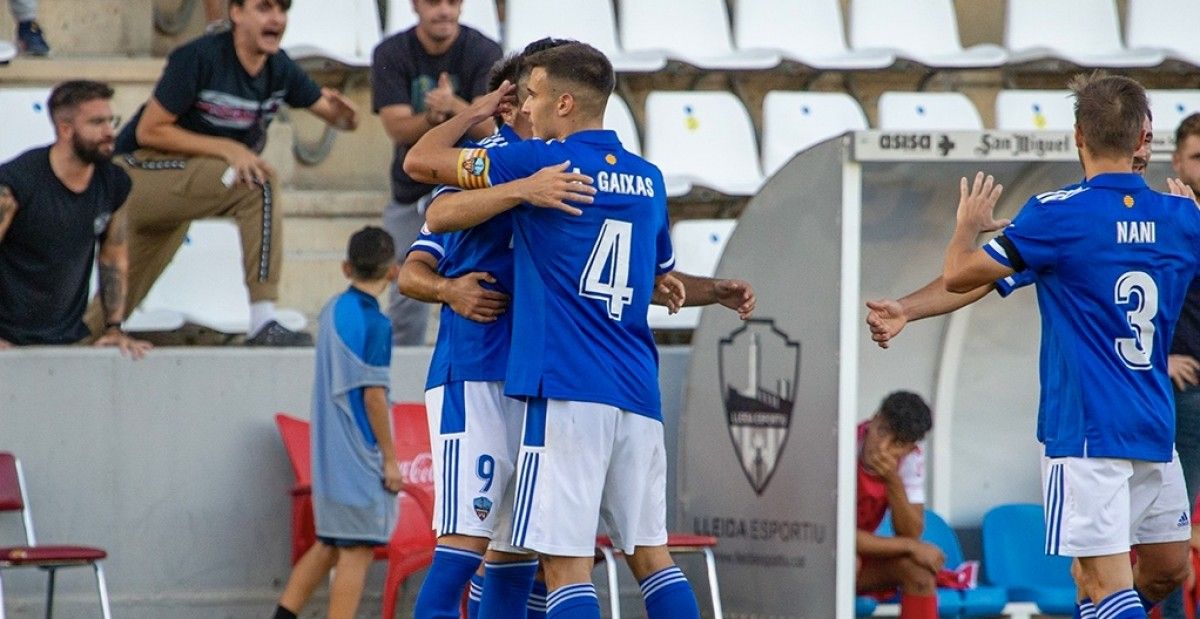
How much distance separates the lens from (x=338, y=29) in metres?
10.7

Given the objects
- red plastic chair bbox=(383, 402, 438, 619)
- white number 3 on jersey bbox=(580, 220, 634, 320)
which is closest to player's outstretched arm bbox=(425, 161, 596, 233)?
white number 3 on jersey bbox=(580, 220, 634, 320)

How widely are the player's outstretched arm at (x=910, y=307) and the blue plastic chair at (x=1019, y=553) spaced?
3.20m

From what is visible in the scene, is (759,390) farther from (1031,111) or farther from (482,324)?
(1031,111)

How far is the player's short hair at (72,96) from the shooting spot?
8359 mm

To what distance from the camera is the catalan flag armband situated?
5441mm

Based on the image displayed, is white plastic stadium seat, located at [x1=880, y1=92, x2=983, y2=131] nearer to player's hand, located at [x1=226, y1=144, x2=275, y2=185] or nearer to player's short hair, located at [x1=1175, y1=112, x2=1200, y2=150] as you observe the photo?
player's short hair, located at [x1=1175, y1=112, x2=1200, y2=150]

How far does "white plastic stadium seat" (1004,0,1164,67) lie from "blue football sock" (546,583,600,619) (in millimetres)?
7095

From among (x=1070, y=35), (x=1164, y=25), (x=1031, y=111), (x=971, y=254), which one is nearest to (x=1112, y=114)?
(x=971, y=254)

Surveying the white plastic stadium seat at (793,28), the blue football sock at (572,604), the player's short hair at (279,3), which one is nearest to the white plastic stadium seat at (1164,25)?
the white plastic stadium seat at (793,28)

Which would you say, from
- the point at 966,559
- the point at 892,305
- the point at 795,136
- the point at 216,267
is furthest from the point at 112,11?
the point at 892,305

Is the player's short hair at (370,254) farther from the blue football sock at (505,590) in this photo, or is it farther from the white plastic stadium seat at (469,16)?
the white plastic stadium seat at (469,16)

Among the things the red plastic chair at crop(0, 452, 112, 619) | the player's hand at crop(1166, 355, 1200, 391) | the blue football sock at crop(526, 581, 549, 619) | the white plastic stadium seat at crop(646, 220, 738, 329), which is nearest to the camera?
the blue football sock at crop(526, 581, 549, 619)

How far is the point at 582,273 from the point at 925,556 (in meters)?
3.07

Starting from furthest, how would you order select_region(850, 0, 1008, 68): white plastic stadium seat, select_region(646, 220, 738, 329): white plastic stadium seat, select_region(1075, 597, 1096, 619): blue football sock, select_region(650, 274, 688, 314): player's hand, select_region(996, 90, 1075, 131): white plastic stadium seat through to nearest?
select_region(850, 0, 1008, 68): white plastic stadium seat → select_region(996, 90, 1075, 131): white plastic stadium seat → select_region(646, 220, 738, 329): white plastic stadium seat → select_region(650, 274, 688, 314): player's hand → select_region(1075, 597, 1096, 619): blue football sock
